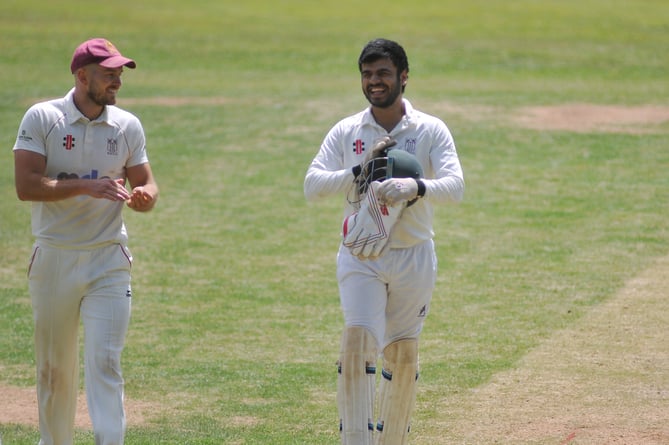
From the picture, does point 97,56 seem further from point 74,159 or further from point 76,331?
point 76,331

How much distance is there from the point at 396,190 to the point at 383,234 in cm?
33

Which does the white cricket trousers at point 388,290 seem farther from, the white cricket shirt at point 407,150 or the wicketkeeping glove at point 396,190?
the wicketkeeping glove at point 396,190

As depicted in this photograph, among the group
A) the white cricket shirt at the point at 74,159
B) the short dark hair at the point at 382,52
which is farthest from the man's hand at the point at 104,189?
the short dark hair at the point at 382,52

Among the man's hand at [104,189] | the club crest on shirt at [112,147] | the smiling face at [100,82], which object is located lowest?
the man's hand at [104,189]

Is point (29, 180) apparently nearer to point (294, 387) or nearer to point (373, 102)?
point (373, 102)

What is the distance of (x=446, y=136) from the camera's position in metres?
6.57

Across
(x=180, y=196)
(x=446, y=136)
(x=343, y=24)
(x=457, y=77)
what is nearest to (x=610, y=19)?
(x=343, y=24)

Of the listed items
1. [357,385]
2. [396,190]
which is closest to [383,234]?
[396,190]

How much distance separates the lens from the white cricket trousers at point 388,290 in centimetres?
634

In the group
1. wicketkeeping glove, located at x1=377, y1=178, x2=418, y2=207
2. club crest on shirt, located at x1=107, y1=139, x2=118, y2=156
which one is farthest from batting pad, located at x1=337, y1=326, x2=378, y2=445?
club crest on shirt, located at x1=107, y1=139, x2=118, y2=156

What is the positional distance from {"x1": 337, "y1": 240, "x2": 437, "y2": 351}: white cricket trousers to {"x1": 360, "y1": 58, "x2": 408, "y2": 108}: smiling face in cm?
87

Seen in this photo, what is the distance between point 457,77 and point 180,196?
1093cm

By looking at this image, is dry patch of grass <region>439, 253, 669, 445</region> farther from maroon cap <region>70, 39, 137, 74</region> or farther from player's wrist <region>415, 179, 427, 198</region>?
maroon cap <region>70, 39, 137, 74</region>

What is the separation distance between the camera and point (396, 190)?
238 inches
